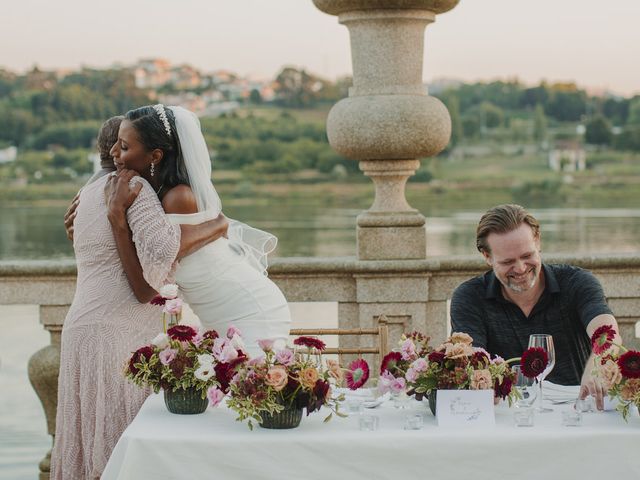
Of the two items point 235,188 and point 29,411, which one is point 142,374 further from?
point 235,188

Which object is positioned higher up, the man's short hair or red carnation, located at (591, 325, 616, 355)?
the man's short hair

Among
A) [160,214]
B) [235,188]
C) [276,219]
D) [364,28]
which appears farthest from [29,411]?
[276,219]

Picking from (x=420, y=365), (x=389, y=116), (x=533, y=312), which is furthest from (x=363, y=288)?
(x=420, y=365)

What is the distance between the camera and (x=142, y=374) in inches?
112

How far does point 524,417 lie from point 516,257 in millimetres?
666

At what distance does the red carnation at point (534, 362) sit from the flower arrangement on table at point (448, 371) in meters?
0.05

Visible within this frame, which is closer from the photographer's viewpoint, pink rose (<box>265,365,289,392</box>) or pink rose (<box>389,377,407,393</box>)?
pink rose (<box>265,365,289,392</box>)

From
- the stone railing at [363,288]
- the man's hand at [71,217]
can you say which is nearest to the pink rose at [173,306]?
the man's hand at [71,217]

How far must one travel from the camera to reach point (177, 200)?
332 centimetres

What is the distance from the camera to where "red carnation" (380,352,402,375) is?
9.42 ft

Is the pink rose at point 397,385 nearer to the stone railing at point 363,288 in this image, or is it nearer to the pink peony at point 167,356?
the pink peony at point 167,356

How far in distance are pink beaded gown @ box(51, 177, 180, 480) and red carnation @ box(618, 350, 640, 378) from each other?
126 cm

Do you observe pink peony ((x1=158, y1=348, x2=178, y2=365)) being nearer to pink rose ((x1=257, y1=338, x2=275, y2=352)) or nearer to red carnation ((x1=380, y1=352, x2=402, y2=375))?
pink rose ((x1=257, y1=338, x2=275, y2=352))

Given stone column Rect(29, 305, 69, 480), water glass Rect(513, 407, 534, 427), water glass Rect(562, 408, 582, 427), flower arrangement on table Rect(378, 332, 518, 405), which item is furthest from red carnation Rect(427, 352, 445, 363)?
stone column Rect(29, 305, 69, 480)
